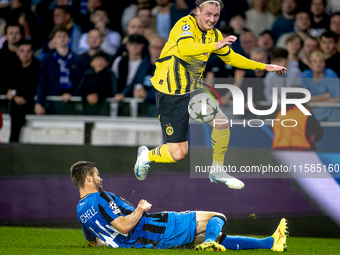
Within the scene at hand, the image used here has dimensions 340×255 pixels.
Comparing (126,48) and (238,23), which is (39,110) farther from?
(238,23)

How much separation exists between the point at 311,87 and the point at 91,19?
3.74 meters

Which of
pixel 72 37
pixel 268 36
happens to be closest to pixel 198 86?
pixel 268 36

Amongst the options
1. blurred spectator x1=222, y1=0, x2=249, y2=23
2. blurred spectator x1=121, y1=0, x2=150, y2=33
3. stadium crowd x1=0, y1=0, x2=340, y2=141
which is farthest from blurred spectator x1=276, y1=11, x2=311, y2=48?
blurred spectator x1=121, y1=0, x2=150, y2=33

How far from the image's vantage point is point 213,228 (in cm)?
409

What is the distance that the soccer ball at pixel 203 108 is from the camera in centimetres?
452

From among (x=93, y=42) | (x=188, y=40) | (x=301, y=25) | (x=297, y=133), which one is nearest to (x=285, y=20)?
(x=301, y=25)

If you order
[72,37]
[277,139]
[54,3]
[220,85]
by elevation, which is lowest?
[277,139]

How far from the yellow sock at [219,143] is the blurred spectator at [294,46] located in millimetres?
2565

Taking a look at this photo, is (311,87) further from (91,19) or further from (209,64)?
(91,19)

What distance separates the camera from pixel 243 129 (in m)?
5.74

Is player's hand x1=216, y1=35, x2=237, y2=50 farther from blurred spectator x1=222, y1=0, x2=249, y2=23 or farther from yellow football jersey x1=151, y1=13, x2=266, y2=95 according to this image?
blurred spectator x1=222, y1=0, x2=249, y2=23

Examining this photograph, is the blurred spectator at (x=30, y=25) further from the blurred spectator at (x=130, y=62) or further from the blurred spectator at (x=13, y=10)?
the blurred spectator at (x=130, y=62)

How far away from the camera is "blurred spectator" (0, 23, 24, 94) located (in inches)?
274

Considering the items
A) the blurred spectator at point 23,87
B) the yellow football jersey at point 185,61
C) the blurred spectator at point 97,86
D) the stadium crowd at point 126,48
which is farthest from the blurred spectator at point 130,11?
the yellow football jersey at point 185,61
